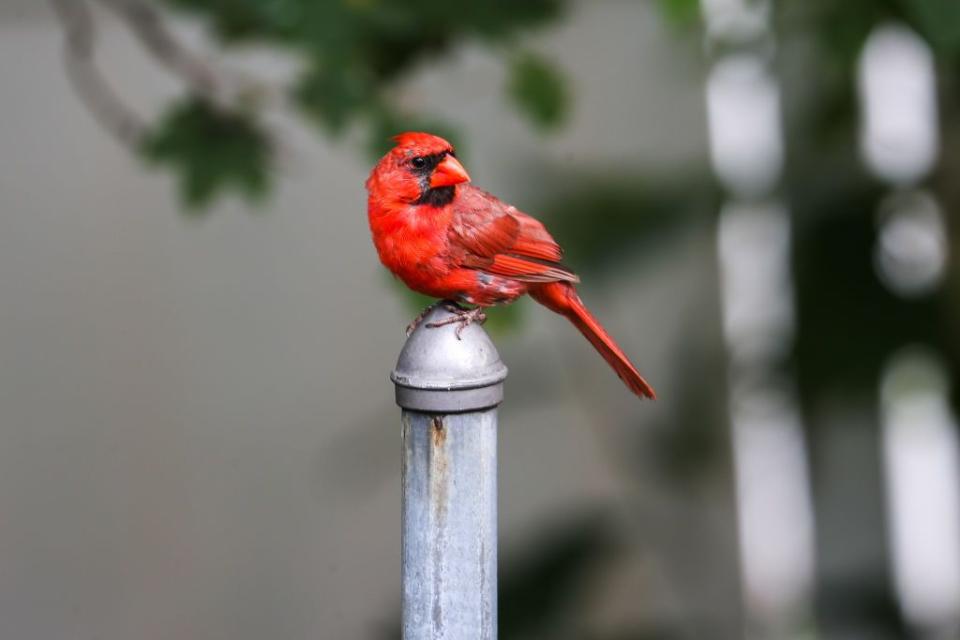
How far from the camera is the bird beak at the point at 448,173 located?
5.86ft

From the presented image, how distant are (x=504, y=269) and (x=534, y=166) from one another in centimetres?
149

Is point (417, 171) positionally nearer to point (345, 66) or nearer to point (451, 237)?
point (451, 237)

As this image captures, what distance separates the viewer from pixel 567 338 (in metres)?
3.52

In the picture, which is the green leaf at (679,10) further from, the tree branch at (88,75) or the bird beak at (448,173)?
the tree branch at (88,75)

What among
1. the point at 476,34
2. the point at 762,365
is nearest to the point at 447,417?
the point at 476,34

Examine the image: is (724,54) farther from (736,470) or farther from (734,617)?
(734,617)

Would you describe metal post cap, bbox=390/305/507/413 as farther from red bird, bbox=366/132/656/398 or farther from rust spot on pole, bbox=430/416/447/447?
red bird, bbox=366/132/656/398

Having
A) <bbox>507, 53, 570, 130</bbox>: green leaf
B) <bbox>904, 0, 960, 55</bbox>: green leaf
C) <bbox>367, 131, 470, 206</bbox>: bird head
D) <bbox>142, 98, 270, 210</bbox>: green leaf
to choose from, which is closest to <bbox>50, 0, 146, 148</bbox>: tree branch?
<bbox>142, 98, 270, 210</bbox>: green leaf

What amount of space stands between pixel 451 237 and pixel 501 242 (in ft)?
0.31

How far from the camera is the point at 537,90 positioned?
8.57ft

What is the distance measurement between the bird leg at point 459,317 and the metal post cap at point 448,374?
17 millimetres

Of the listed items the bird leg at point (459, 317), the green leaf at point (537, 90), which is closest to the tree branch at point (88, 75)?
the green leaf at point (537, 90)

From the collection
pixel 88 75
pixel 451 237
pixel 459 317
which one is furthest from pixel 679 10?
pixel 88 75

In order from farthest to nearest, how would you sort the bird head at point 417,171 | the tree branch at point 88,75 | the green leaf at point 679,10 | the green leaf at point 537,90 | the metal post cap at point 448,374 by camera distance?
the tree branch at point 88,75
the green leaf at point 537,90
the green leaf at point 679,10
the bird head at point 417,171
the metal post cap at point 448,374
